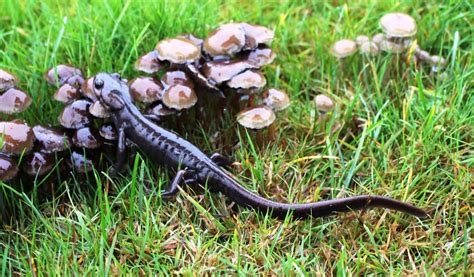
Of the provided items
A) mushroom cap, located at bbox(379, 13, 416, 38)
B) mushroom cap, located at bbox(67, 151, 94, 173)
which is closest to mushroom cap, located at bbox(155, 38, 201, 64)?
mushroom cap, located at bbox(67, 151, 94, 173)

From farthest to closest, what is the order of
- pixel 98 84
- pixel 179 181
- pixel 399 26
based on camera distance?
1. pixel 399 26
2. pixel 98 84
3. pixel 179 181

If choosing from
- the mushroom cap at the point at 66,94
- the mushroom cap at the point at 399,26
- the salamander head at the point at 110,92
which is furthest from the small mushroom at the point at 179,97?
the mushroom cap at the point at 399,26

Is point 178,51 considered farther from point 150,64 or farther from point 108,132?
point 108,132

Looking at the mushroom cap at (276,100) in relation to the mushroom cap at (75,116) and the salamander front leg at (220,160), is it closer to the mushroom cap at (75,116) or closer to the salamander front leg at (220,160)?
the salamander front leg at (220,160)

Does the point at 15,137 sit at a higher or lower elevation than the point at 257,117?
higher

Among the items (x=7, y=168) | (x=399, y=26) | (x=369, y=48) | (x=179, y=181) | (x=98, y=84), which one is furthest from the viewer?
(x=369, y=48)

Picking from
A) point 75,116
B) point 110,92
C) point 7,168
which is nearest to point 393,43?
point 110,92

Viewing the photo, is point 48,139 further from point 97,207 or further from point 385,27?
point 385,27
